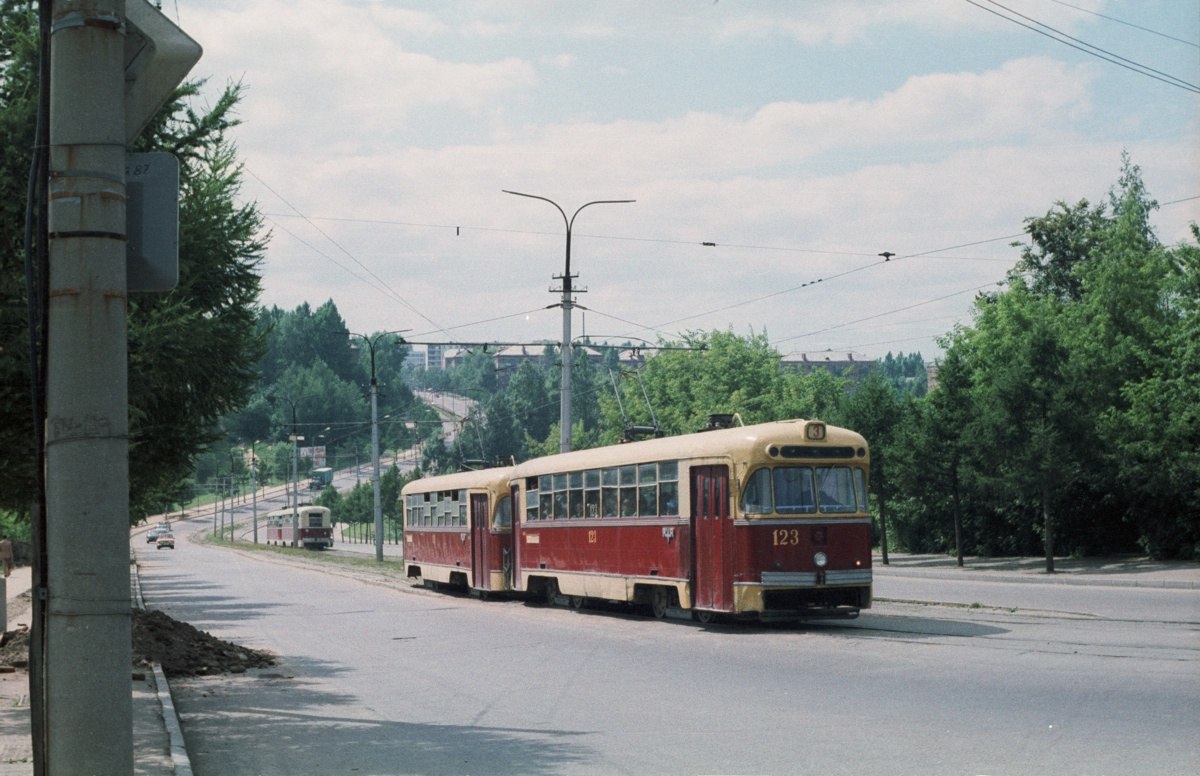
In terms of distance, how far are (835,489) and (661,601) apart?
12.4ft

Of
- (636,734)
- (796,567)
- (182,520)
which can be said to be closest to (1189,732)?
(636,734)

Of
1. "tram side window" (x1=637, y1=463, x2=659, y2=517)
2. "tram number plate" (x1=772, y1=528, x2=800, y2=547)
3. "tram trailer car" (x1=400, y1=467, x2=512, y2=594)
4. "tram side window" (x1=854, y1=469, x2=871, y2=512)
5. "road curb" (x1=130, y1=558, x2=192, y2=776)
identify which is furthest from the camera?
"tram trailer car" (x1=400, y1=467, x2=512, y2=594)

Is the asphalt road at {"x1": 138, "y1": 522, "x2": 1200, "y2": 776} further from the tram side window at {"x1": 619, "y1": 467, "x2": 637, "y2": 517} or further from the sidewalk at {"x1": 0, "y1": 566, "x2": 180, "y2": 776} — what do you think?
the tram side window at {"x1": 619, "y1": 467, "x2": 637, "y2": 517}

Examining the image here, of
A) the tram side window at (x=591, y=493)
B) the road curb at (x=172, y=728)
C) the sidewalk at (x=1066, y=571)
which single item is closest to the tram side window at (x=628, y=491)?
the tram side window at (x=591, y=493)

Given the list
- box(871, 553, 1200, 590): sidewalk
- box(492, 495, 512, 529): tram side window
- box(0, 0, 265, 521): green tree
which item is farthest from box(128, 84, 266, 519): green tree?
box(871, 553, 1200, 590): sidewalk

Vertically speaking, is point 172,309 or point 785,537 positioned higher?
point 172,309

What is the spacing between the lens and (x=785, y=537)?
2000cm

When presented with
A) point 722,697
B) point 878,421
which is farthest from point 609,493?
point 878,421

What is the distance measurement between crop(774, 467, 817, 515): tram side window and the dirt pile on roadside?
24.1 ft

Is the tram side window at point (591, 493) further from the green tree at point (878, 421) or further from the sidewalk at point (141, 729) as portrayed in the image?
Result: the green tree at point (878, 421)

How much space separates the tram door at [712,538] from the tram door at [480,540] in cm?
1049

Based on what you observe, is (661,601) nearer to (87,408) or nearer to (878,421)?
(87,408)

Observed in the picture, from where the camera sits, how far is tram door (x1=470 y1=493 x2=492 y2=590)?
3119 centimetres

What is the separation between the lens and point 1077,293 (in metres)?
65.9
